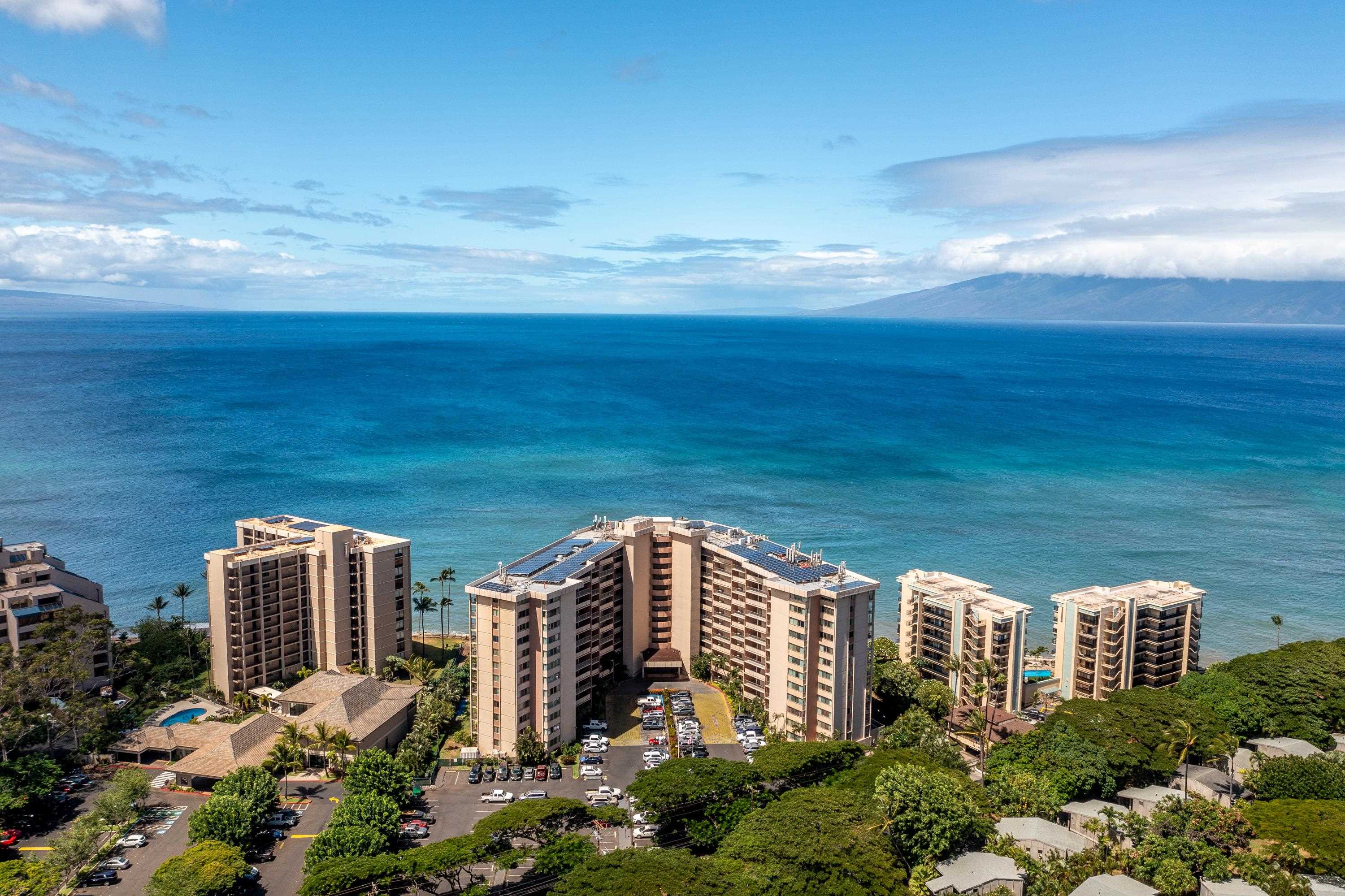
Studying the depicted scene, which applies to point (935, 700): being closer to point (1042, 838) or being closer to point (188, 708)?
point (1042, 838)

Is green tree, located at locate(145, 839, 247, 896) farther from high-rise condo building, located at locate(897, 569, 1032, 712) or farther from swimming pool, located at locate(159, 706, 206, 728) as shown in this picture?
high-rise condo building, located at locate(897, 569, 1032, 712)

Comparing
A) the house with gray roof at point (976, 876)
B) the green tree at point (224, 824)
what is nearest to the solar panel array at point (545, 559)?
the green tree at point (224, 824)

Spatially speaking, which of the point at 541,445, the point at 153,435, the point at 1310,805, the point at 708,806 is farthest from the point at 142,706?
the point at 153,435

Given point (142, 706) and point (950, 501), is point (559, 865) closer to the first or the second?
point (142, 706)

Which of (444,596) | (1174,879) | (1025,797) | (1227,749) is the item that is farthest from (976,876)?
(444,596)

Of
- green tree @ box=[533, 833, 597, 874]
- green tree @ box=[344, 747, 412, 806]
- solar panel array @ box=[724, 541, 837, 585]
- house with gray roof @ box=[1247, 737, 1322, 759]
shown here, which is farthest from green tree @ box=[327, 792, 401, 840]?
house with gray roof @ box=[1247, 737, 1322, 759]
